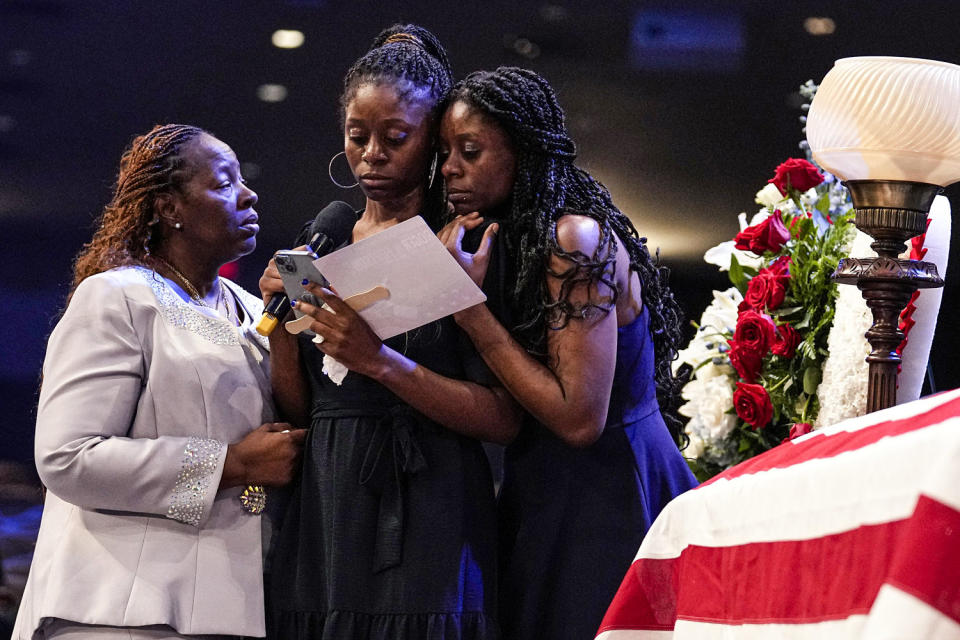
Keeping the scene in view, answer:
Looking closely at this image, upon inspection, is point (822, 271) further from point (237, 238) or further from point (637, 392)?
point (237, 238)

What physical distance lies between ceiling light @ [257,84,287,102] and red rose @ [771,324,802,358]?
1.61 metres

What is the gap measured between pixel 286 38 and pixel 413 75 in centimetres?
144

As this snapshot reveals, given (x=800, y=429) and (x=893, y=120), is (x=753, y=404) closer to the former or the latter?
(x=800, y=429)

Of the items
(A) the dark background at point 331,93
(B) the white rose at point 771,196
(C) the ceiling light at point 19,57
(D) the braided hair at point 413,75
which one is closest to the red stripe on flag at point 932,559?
(D) the braided hair at point 413,75

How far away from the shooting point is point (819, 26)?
3154 millimetres

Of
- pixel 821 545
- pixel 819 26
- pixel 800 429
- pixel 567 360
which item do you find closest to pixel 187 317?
pixel 567 360

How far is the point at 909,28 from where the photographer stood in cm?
313

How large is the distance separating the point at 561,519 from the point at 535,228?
→ 46 cm

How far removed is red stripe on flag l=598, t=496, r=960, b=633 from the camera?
0.60m

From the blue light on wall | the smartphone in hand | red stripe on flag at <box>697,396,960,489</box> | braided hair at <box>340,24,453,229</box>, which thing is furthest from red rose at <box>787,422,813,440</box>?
the blue light on wall

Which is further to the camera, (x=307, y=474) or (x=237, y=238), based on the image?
(x=237, y=238)

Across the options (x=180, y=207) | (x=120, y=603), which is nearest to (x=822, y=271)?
(x=180, y=207)

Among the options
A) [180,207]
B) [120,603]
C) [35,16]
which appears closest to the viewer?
[120,603]

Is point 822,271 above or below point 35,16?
below
